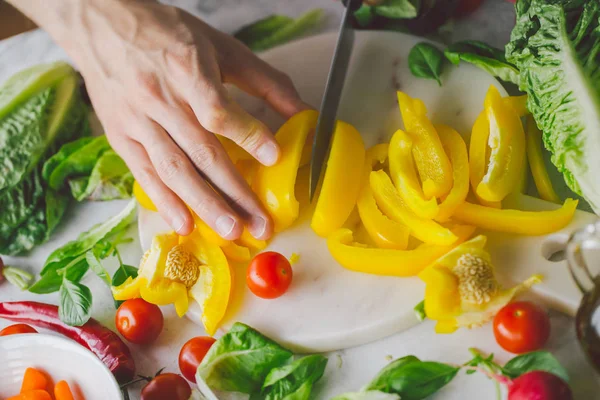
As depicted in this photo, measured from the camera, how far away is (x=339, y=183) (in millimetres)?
1764

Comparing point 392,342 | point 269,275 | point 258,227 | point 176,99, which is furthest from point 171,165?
point 392,342

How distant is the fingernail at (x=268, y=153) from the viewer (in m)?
1.78

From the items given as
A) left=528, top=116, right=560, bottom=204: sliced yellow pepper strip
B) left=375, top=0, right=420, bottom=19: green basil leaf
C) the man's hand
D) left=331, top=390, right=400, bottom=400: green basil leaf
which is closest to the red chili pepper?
the man's hand

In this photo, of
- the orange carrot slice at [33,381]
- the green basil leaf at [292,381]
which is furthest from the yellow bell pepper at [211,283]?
the orange carrot slice at [33,381]

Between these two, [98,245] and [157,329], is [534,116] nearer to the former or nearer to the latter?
[157,329]

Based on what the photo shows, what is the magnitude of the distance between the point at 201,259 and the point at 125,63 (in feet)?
2.31

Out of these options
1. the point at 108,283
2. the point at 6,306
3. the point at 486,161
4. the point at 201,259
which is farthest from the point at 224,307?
the point at 486,161

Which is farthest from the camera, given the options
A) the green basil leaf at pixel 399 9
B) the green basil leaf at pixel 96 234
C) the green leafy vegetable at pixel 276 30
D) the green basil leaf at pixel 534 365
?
the green leafy vegetable at pixel 276 30

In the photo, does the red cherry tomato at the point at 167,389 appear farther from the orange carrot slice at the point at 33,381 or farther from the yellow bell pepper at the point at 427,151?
the yellow bell pepper at the point at 427,151

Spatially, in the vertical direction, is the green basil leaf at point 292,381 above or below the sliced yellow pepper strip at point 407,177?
below

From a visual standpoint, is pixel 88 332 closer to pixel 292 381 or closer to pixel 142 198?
pixel 142 198

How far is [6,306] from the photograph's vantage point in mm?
1889

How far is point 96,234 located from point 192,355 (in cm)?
62

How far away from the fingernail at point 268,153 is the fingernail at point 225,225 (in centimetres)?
21
